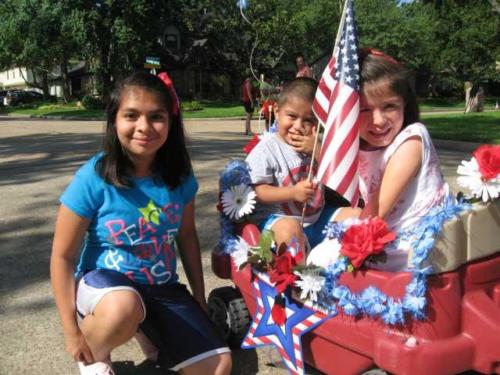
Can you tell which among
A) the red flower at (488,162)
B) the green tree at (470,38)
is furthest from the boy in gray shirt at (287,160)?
the green tree at (470,38)

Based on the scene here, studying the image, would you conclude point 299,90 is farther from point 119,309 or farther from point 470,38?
point 470,38

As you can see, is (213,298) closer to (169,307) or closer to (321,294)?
(169,307)

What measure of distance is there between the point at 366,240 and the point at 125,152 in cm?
103

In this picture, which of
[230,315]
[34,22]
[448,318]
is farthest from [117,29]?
[448,318]

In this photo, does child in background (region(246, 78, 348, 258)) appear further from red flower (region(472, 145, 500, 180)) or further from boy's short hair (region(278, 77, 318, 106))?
red flower (region(472, 145, 500, 180))

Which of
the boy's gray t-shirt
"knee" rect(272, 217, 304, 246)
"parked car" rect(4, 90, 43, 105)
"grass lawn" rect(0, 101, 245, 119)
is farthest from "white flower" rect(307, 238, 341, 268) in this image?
"parked car" rect(4, 90, 43, 105)

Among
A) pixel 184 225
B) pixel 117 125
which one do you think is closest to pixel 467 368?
pixel 184 225

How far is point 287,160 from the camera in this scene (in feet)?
8.53

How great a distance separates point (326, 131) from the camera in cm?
208

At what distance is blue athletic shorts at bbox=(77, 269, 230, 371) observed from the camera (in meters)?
2.09

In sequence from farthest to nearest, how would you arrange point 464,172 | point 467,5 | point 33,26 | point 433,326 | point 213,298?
point 33,26
point 467,5
point 213,298
point 464,172
point 433,326

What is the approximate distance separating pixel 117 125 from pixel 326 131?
827mm

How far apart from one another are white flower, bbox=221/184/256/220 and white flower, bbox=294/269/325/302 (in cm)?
55

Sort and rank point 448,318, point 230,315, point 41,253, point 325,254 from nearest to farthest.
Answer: point 448,318
point 325,254
point 230,315
point 41,253
